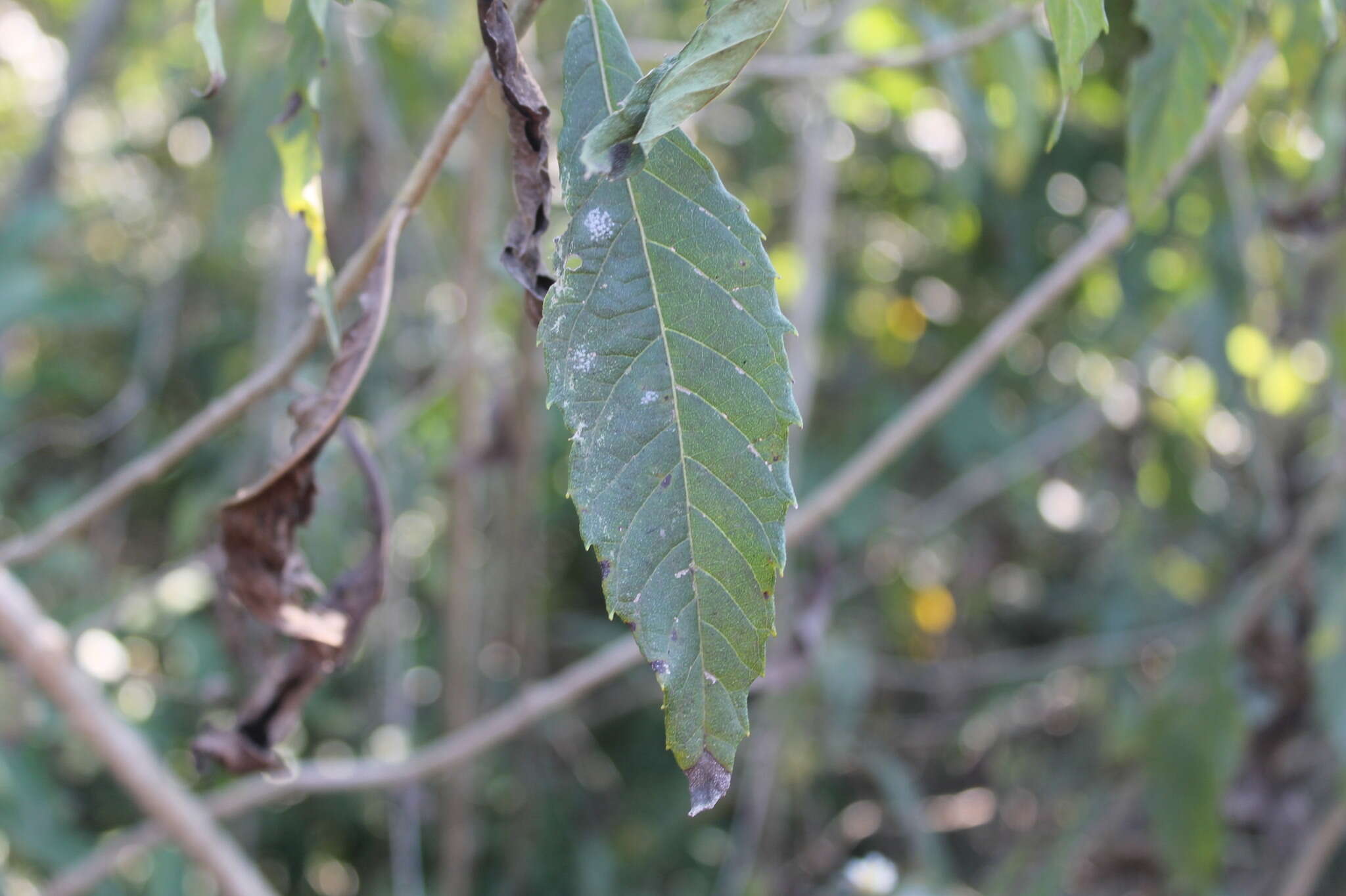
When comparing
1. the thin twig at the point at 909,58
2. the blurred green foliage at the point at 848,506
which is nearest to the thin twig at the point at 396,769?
the blurred green foliage at the point at 848,506

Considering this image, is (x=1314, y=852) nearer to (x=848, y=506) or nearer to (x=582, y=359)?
(x=848, y=506)

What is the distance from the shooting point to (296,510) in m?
0.60

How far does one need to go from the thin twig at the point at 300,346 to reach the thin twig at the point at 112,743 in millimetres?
72

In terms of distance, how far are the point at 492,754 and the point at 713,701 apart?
63.2 inches

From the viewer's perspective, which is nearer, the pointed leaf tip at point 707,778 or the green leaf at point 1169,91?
the pointed leaf tip at point 707,778

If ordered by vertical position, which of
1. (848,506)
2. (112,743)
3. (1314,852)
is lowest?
(1314,852)

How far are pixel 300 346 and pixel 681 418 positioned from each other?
242mm

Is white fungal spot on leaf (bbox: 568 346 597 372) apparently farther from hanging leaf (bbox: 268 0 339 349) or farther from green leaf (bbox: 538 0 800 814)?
hanging leaf (bbox: 268 0 339 349)

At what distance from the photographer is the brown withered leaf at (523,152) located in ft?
1.38

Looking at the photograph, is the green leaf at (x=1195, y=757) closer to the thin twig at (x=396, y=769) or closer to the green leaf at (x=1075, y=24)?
the thin twig at (x=396, y=769)

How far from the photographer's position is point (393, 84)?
165 cm

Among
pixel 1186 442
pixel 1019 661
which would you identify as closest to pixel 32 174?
pixel 1019 661

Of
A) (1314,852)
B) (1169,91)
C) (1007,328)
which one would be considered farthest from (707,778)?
(1314,852)

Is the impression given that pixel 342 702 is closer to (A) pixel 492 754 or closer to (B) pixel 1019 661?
(A) pixel 492 754
